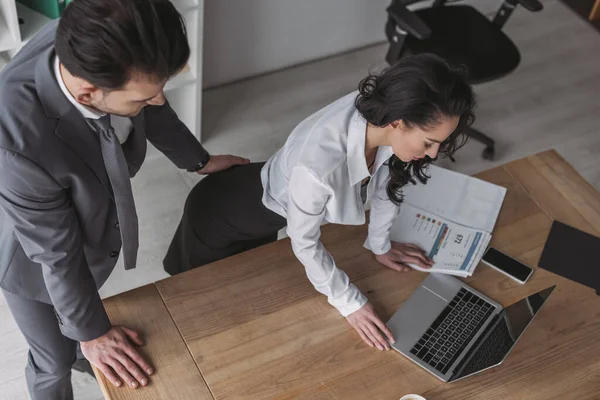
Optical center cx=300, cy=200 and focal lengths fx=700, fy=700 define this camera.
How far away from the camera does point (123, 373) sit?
160 centimetres

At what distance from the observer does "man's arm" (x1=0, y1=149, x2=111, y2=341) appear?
4.47ft

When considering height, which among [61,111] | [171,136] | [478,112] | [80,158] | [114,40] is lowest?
[478,112]

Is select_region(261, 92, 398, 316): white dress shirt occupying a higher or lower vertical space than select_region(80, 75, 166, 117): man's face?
lower

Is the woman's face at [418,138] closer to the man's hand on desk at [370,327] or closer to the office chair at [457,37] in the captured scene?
the man's hand on desk at [370,327]

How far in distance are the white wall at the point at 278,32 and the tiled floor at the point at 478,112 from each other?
7 cm

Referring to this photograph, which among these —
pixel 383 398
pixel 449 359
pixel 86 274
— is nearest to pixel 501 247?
pixel 449 359

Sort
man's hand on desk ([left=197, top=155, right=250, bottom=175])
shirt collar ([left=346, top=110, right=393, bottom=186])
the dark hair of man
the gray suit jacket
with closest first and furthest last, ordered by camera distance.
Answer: the dark hair of man, the gray suit jacket, shirt collar ([left=346, top=110, right=393, bottom=186]), man's hand on desk ([left=197, top=155, right=250, bottom=175])

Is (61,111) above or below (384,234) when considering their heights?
above

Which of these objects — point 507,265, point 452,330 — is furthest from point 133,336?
point 507,265

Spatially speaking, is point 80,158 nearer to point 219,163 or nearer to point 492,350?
point 219,163

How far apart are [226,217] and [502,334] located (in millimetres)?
818

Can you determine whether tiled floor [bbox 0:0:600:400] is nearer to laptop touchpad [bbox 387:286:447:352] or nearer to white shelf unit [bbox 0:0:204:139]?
white shelf unit [bbox 0:0:204:139]

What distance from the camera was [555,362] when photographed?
1774 millimetres

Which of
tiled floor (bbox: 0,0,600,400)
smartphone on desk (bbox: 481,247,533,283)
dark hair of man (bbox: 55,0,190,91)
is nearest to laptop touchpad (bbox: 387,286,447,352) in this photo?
smartphone on desk (bbox: 481,247,533,283)
